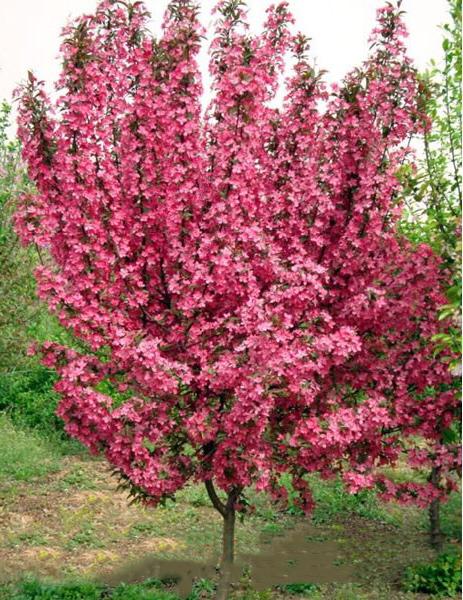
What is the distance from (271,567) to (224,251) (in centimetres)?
511

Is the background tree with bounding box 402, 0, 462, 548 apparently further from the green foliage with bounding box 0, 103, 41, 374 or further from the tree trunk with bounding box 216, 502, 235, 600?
the green foliage with bounding box 0, 103, 41, 374

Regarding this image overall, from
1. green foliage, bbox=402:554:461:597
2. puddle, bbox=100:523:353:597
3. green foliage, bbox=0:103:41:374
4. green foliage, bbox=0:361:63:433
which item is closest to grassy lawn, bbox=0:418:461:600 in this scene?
puddle, bbox=100:523:353:597

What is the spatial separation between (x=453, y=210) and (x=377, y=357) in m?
1.38

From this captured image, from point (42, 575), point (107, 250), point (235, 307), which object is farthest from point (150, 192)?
point (42, 575)

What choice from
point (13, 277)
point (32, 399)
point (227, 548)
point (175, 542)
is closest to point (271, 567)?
point (175, 542)

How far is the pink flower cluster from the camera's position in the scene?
5.24 metres

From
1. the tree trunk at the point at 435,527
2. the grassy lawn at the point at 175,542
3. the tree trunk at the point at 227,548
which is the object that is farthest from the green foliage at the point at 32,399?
the tree trunk at the point at 227,548

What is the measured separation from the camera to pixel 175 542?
30.8 ft

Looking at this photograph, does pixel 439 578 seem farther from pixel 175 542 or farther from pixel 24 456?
pixel 24 456

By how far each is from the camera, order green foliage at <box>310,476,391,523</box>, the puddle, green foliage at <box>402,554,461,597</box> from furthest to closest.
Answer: green foliage at <box>310,476,391,523</box> < the puddle < green foliage at <box>402,554,461,597</box>

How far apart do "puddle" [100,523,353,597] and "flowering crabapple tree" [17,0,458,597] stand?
2.75m

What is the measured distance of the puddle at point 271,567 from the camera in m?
8.38

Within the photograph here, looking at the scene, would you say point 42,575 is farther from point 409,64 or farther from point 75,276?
point 409,64

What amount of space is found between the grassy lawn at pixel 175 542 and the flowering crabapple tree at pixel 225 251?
2403mm
